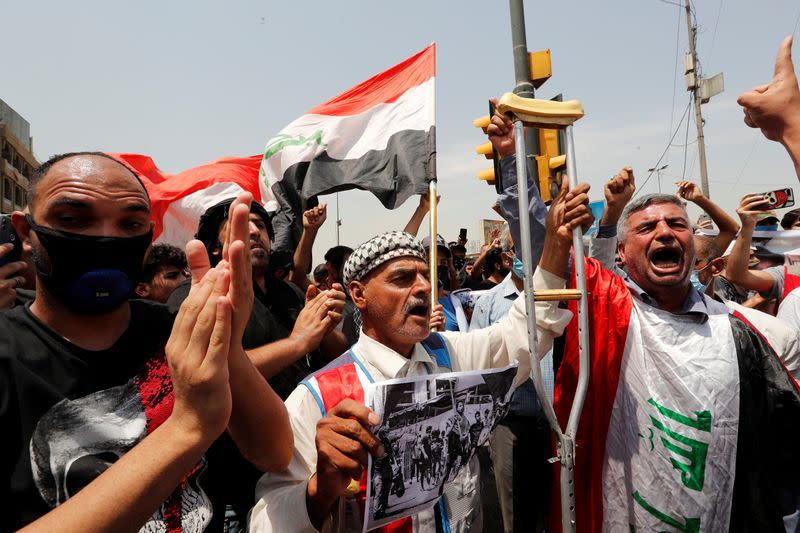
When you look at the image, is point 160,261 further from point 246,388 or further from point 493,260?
point 493,260

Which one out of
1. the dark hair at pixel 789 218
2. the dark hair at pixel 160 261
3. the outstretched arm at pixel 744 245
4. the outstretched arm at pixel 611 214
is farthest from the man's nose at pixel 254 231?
the dark hair at pixel 789 218

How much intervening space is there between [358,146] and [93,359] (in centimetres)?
361

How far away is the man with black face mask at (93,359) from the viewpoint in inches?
47.5

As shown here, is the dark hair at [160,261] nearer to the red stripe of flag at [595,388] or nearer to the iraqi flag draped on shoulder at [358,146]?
the iraqi flag draped on shoulder at [358,146]

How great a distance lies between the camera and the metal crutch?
6.36 feet

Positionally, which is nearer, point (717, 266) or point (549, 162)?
point (549, 162)

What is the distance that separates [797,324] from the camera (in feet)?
10.1

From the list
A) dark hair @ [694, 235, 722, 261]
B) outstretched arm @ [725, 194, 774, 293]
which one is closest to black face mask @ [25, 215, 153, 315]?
outstretched arm @ [725, 194, 774, 293]

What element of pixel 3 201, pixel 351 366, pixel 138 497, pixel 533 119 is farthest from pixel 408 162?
pixel 3 201

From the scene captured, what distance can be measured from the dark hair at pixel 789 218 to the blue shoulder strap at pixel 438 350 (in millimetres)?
4856

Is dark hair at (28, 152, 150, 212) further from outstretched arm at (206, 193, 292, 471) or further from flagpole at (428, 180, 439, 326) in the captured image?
flagpole at (428, 180, 439, 326)

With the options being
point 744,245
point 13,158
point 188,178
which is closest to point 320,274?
point 188,178

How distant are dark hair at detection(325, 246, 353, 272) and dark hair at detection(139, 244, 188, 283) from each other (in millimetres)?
1842

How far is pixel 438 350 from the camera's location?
7.56ft
